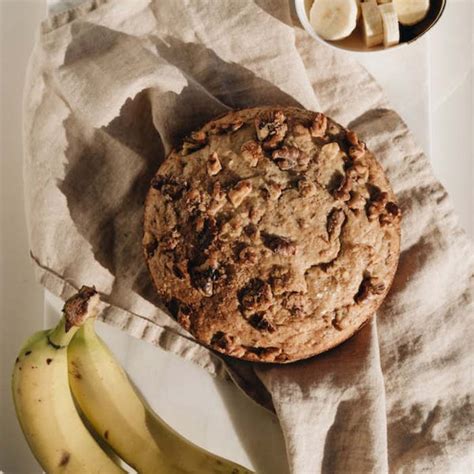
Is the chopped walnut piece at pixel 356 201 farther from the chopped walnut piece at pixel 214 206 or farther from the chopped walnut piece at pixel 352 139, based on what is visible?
the chopped walnut piece at pixel 214 206

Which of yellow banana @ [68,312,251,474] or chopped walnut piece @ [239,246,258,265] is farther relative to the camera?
yellow banana @ [68,312,251,474]

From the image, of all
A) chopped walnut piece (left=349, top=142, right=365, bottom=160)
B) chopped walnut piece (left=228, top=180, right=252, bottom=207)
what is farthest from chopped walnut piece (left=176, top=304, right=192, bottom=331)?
chopped walnut piece (left=349, top=142, right=365, bottom=160)

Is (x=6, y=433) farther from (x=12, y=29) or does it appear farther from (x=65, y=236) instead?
(x=12, y=29)

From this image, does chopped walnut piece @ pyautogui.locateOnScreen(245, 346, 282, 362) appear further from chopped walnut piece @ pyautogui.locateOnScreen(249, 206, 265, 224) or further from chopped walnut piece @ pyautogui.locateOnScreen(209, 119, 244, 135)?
chopped walnut piece @ pyautogui.locateOnScreen(209, 119, 244, 135)

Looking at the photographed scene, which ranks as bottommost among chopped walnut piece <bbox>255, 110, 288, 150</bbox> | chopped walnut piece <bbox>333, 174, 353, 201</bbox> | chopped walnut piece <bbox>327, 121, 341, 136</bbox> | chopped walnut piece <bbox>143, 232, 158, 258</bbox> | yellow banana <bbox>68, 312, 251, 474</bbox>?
yellow banana <bbox>68, 312, 251, 474</bbox>

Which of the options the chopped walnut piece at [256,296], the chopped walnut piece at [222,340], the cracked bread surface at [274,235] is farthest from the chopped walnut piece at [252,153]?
the chopped walnut piece at [222,340]

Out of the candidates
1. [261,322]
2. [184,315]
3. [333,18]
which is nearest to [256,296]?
[261,322]
